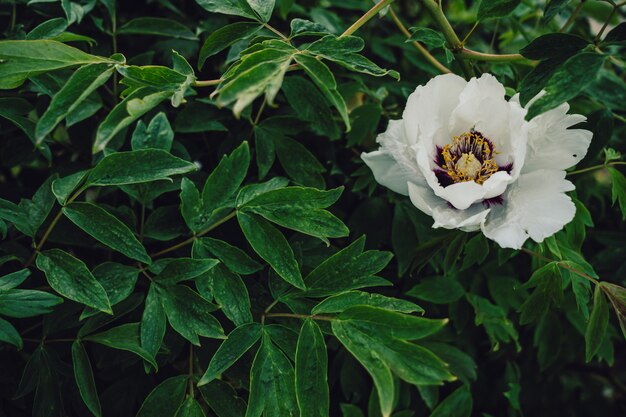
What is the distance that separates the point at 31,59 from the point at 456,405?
818 mm

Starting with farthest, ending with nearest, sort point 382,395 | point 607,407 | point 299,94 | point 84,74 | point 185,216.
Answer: point 607,407
point 299,94
point 185,216
point 84,74
point 382,395

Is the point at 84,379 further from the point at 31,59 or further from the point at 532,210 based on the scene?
the point at 532,210

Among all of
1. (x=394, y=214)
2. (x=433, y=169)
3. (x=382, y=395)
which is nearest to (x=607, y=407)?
(x=394, y=214)

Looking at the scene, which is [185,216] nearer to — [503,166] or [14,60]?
[14,60]

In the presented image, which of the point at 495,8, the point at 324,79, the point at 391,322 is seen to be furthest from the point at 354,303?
the point at 495,8

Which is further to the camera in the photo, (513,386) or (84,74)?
(513,386)

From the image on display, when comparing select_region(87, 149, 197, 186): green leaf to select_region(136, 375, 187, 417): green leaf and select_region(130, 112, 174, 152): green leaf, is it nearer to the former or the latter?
select_region(130, 112, 174, 152): green leaf

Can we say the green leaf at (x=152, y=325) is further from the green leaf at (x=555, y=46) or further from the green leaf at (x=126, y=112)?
the green leaf at (x=555, y=46)

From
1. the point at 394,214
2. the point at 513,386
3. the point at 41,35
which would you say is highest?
the point at 41,35

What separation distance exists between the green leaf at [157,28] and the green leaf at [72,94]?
36 centimetres

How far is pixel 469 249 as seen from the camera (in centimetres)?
91

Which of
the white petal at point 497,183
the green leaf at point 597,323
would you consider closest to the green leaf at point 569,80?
the white petal at point 497,183

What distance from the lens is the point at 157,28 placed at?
1.13m

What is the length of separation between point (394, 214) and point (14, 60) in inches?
25.5
